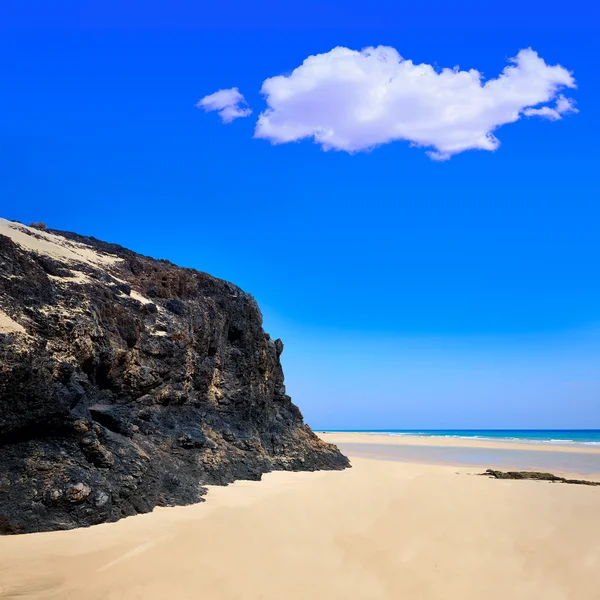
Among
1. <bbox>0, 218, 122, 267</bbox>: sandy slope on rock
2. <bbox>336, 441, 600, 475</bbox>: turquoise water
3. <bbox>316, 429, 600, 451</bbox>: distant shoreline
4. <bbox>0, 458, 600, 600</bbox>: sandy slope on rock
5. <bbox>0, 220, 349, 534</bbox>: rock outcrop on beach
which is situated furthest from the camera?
<bbox>316, 429, 600, 451</bbox>: distant shoreline

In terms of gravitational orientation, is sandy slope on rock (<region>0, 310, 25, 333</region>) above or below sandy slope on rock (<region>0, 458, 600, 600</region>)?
above

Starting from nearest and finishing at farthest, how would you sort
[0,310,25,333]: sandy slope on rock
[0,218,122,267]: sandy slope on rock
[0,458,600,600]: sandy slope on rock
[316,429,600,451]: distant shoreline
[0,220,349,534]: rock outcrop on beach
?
[0,458,600,600]: sandy slope on rock, [0,220,349,534]: rock outcrop on beach, [0,310,25,333]: sandy slope on rock, [0,218,122,267]: sandy slope on rock, [316,429,600,451]: distant shoreline

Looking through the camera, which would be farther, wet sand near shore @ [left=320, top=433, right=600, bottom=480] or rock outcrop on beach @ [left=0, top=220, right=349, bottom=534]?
wet sand near shore @ [left=320, top=433, right=600, bottom=480]

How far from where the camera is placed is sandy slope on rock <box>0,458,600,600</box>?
529 centimetres

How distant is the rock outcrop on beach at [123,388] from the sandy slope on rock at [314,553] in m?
0.61

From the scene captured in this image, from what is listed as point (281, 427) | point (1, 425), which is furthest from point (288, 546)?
point (281, 427)

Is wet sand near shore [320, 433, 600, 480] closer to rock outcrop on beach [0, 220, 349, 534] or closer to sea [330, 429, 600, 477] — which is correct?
sea [330, 429, 600, 477]

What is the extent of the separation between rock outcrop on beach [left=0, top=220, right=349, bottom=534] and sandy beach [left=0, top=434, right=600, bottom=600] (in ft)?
Answer: 2.10

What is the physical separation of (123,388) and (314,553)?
19.1 ft

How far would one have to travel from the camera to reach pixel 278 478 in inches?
510

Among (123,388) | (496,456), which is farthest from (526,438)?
(123,388)

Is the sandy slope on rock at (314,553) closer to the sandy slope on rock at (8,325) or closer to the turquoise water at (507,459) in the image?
the sandy slope on rock at (8,325)

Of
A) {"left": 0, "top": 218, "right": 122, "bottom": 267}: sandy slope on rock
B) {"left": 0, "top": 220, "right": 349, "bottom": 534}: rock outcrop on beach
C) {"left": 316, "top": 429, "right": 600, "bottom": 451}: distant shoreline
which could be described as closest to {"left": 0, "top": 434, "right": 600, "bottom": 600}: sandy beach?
{"left": 0, "top": 220, "right": 349, "bottom": 534}: rock outcrop on beach

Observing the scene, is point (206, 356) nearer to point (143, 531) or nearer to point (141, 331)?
point (141, 331)
